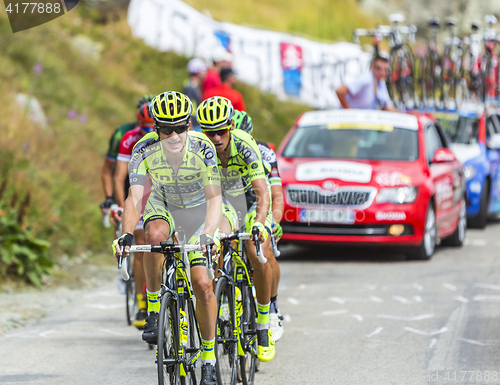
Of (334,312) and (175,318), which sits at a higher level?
(175,318)

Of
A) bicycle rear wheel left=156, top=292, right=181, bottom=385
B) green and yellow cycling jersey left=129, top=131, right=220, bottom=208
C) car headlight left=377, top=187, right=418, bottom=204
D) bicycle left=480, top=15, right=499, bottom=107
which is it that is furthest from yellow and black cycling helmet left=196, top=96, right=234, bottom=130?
bicycle left=480, top=15, right=499, bottom=107

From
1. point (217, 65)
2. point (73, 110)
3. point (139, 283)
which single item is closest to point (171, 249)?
point (139, 283)

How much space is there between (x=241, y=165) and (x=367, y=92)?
6.68 meters

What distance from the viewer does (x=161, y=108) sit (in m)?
4.88

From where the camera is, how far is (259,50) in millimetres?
27703

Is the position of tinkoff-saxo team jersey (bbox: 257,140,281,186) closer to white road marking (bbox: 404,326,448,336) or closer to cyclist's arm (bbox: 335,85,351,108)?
white road marking (bbox: 404,326,448,336)

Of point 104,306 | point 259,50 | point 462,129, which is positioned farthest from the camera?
point 259,50

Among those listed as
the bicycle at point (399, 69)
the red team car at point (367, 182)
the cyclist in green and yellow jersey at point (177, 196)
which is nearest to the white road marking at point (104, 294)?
the red team car at point (367, 182)

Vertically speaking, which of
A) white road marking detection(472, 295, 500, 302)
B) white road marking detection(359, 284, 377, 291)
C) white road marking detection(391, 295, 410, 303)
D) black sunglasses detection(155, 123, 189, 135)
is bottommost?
white road marking detection(472, 295, 500, 302)

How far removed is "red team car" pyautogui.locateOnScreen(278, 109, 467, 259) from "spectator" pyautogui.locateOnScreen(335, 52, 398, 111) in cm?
72

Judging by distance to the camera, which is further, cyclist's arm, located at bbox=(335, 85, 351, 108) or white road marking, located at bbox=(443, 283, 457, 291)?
cyclist's arm, located at bbox=(335, 85, 351, 108)

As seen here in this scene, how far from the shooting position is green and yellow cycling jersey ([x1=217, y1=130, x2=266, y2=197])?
5.57 metres

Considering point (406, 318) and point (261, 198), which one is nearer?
point (261, 198)

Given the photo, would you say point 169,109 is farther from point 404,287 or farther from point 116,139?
point 404,287
